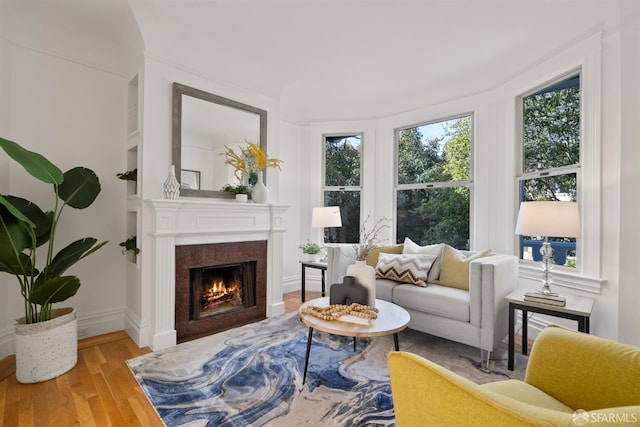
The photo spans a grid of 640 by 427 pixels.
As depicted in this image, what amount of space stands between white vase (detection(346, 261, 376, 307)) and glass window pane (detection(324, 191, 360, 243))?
2167 millimetres

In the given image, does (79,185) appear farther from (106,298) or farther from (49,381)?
(49,381)

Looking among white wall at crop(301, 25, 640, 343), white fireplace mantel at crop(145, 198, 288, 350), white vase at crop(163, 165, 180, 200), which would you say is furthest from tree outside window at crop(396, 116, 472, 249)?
white vase at crop(163, 165, 180, 200)

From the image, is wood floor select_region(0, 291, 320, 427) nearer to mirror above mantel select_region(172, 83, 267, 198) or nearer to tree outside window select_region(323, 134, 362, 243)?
mirror above mantel select_region(172, 83, 267, 198)

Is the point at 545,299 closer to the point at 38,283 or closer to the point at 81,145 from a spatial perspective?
the point at 38,283

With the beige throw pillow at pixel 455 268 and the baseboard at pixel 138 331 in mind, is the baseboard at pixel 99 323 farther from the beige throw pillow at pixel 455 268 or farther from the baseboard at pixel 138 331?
the beige throw pillow at pixel 455 268

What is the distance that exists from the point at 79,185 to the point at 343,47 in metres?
2.63

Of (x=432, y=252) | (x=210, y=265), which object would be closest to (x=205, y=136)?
(x=210, y=265)

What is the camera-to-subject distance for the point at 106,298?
2838 mm

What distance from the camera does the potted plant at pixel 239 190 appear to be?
10.2 feet

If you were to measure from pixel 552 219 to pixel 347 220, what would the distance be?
8.69 feet

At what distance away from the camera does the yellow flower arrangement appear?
3.14m

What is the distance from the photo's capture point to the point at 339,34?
8.92 ft

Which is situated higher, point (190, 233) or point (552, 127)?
point (552, 127)

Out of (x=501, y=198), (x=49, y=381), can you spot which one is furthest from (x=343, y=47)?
(x=49, y=381)
